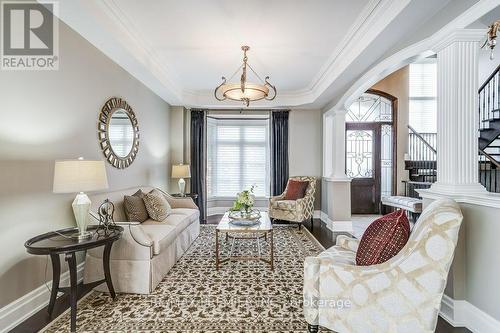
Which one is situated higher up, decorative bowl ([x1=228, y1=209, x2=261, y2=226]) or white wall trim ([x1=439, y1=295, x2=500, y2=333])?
decorative bowl ([x1=228, y1=209, x2=261, y2=226])

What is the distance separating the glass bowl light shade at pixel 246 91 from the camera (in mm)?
3284

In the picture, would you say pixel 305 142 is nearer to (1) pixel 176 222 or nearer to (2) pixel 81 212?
(1) pixel 176 222

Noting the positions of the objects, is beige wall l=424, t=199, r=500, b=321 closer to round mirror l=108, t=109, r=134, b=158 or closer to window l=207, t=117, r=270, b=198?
round mirror l=108, t=109, r=134, b=158

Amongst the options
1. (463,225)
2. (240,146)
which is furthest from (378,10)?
(240,146)

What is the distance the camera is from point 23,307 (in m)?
2.12

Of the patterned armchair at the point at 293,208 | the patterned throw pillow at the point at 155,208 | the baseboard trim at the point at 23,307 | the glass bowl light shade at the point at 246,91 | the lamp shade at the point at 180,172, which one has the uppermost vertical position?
the glass bowl light shade at the point at 246,91

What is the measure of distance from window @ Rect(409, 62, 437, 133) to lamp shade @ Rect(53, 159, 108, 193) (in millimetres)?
7123

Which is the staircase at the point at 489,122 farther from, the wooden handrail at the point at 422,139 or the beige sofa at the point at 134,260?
the beige sofa at the point at 134,260

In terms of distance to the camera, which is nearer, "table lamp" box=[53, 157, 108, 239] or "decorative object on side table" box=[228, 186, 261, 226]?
"table lamp" box=[53, 157, 108, 239]

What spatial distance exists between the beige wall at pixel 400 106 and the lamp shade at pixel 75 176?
6573 millimetres

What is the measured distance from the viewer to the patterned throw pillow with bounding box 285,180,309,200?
5.35 meters

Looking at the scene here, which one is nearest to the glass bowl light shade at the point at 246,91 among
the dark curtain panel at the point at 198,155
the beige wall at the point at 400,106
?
the dark curtain panel at the point at 198,155

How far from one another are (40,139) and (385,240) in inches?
119

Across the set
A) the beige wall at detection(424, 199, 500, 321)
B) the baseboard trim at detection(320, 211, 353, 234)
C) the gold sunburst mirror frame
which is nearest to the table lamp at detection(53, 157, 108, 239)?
the gold sunburst mirror frame
